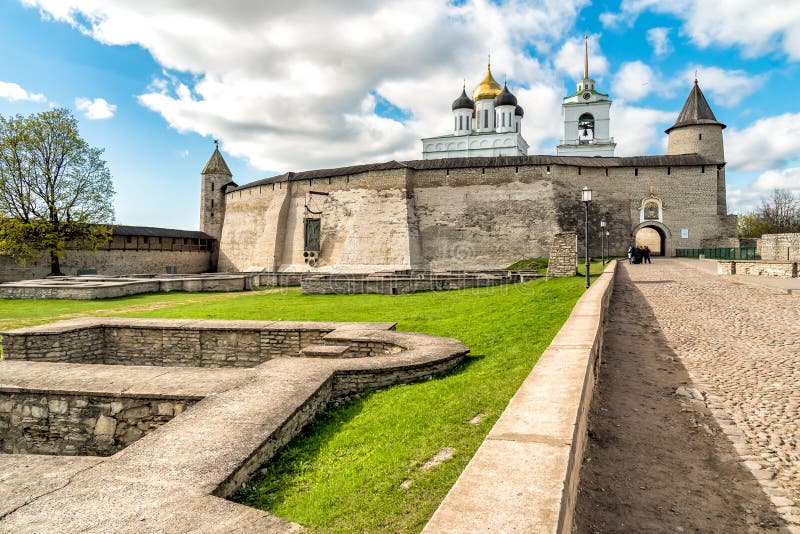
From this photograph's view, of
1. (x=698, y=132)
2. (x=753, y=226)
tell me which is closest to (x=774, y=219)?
(x=753, y=226)

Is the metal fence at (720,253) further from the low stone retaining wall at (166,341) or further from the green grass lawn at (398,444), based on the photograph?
the low stone retaining wall at (166,341)

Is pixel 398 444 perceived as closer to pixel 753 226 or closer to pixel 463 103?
pixel 463 103

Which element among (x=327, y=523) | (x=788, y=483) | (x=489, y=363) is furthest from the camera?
(x=489, y=363)

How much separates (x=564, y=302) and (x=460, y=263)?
21.0m

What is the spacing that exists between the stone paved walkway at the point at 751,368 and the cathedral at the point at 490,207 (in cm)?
1902

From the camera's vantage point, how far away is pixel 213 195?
41.0m

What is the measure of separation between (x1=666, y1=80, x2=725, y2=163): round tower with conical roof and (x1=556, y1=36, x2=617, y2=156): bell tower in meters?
10.5

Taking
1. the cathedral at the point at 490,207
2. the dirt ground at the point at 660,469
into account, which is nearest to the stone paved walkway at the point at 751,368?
the dirt ground at the point at 660,469

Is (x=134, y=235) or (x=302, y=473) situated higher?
(x=134, y=235)

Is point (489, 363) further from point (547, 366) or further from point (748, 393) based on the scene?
point (748, 393)

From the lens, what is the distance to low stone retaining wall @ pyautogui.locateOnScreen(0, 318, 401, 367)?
7.90m

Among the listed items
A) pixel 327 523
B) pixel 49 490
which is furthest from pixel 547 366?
pixel 49 490


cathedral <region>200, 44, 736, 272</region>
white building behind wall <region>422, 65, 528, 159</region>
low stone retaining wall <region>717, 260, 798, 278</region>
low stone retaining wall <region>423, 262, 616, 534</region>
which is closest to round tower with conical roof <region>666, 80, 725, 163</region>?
cathedral <region>200, 44, 736, 272</region>

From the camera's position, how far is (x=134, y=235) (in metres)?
32.9
